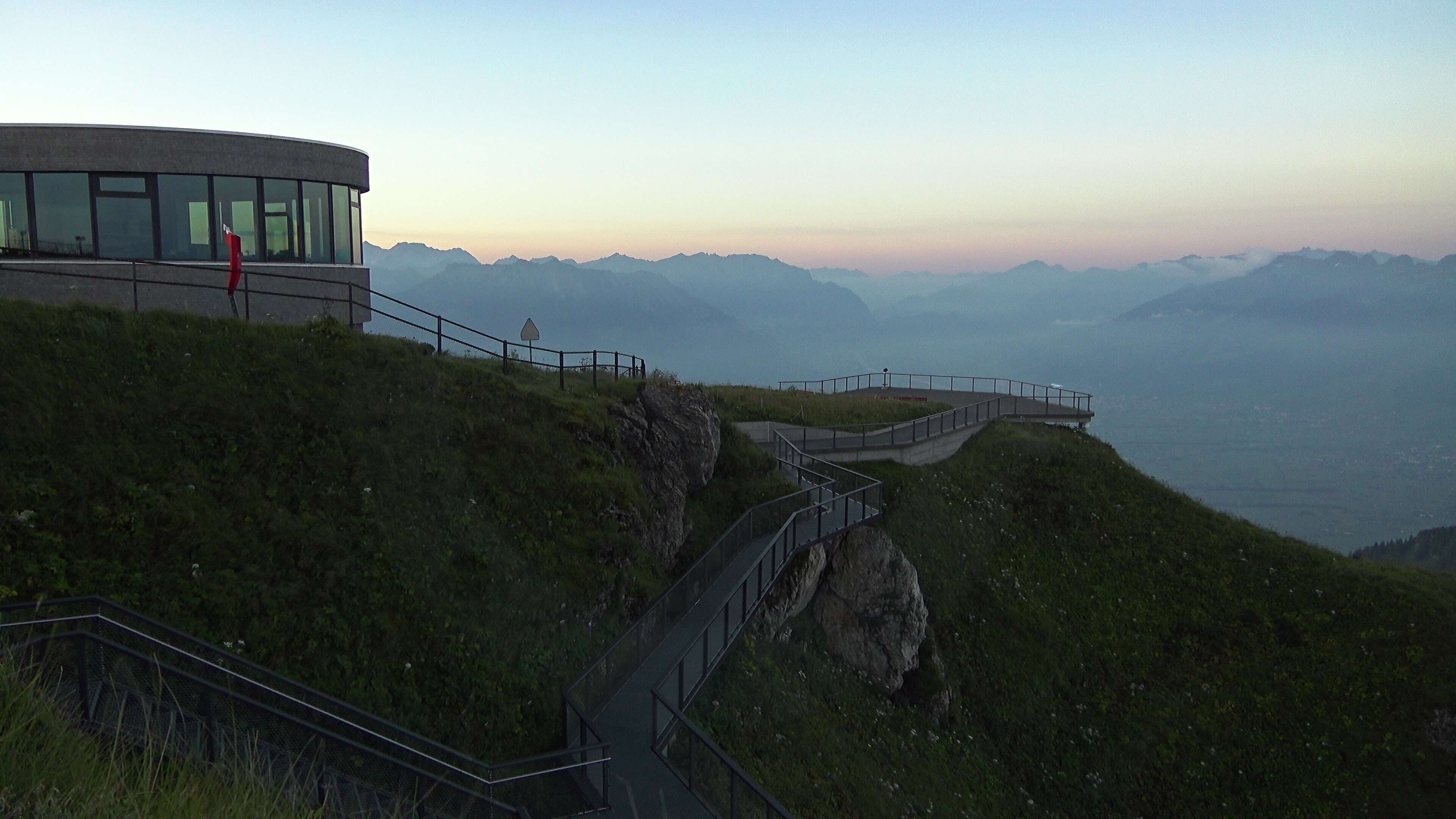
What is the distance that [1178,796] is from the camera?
21.2 m

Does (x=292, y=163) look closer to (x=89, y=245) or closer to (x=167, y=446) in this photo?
(x=89, y=245)

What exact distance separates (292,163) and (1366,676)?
1330 inches

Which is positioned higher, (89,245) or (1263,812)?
(89,245)

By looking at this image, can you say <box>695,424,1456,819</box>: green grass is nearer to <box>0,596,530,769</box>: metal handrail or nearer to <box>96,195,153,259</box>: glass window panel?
<box>0,596,530,769</box>: metal handrail

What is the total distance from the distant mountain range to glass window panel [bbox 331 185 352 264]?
352ft

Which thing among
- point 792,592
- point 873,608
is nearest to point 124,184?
point 792,592

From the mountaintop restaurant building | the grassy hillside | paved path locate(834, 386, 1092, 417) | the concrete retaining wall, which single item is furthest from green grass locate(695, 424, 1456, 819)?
the mountaintop restaurant building

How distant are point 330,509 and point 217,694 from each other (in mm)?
5340

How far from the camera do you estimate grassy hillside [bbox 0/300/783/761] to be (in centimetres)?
1157

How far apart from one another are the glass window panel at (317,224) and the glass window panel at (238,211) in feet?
4.08

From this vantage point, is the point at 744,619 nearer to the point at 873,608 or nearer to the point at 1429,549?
the point at 873,608

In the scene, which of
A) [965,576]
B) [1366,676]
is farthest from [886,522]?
[1366,676]

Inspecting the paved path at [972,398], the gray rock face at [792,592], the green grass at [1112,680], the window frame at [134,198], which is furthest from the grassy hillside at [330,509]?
the paved path at [972,398]

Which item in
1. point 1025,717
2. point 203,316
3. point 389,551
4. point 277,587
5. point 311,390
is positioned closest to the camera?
point 277,587
